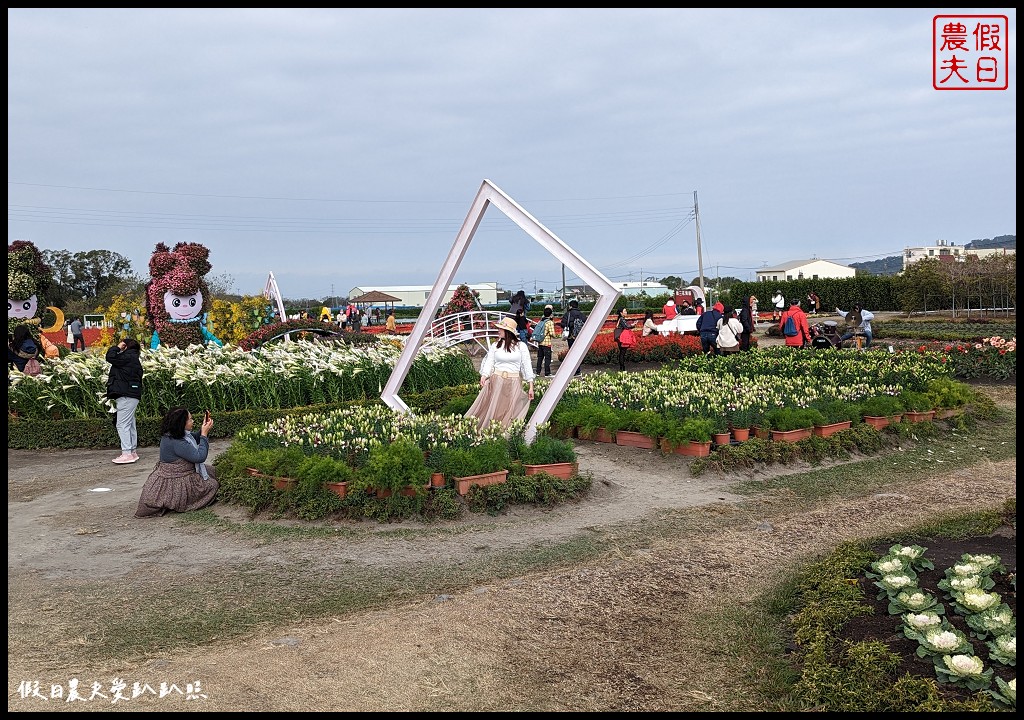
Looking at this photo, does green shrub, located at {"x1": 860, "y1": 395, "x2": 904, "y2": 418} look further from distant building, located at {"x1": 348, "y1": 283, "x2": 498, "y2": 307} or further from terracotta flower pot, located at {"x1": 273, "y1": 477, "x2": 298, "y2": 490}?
distant building, located at {"x1": 348, "y1": 283, "x2": 498, "y2": 307}

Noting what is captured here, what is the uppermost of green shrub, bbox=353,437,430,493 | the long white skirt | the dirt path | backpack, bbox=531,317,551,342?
backpack, bbox=531,317,551,342

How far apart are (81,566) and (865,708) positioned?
5.34 m

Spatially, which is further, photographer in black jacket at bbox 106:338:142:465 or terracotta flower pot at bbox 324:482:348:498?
photographer in black jacket at bbox 106:338:142:465

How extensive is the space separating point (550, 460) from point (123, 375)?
5523mm

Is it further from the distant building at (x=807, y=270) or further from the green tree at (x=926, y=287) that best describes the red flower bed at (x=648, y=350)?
the distant building at (x=807, y=270)

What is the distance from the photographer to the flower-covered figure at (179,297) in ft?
54.0

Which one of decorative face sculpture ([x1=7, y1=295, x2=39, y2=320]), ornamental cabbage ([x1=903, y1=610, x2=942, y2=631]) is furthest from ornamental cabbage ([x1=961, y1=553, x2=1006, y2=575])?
decorative face sculpture ([x1=7, y1=295, x2=39, y2=320])

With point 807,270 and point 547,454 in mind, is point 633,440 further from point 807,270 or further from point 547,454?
point 807,270

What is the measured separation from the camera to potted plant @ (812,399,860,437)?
32.2 feet

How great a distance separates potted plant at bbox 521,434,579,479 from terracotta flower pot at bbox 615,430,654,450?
192 centimetres

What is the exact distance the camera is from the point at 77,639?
4.82m

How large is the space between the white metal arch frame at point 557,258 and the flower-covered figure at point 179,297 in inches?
284

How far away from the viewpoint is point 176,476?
7.51m

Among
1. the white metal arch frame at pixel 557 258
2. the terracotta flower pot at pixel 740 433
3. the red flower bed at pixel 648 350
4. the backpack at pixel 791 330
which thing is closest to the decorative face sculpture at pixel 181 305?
the white metal arch frame at pixel 557 258
